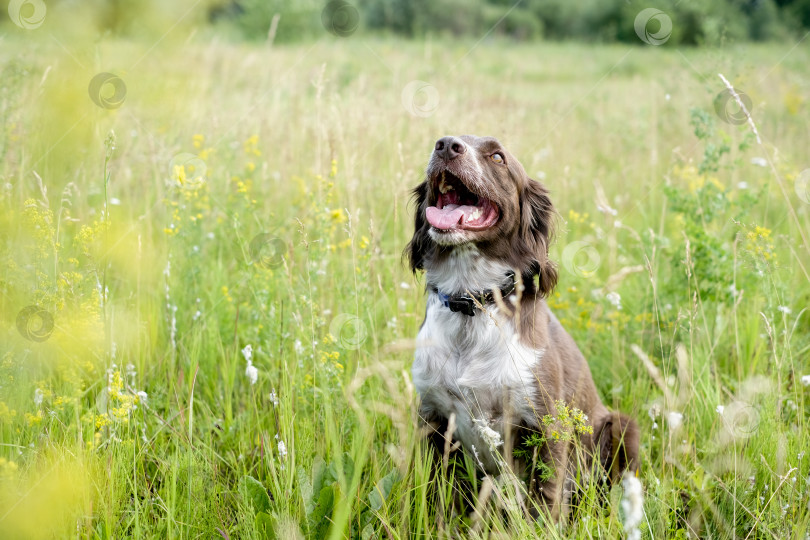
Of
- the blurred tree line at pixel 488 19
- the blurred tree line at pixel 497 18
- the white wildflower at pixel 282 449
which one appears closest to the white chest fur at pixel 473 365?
the white wildflower at pixel 282 449

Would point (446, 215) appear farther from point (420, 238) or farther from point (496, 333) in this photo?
point (496, 333)

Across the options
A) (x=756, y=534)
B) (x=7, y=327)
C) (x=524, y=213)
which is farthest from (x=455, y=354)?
(x=7, y=327)

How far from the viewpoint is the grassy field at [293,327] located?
78.6 inches

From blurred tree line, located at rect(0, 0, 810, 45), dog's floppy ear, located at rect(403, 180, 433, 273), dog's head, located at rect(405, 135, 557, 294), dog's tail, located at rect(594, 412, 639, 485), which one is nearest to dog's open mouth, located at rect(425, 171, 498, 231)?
dog's head, located at rect(405, 135, 557, 294)

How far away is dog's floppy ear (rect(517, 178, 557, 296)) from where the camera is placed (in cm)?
267

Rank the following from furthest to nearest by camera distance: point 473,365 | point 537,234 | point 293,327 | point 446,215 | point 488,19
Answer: point 488,19, point 293,327, point 537,234, point 446,215, point 473,365

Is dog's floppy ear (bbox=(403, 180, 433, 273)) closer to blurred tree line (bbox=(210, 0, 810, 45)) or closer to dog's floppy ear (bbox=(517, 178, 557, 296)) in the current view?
dog's floppy ear (bbox=(517, 178, 557, 296))

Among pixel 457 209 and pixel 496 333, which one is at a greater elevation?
pixel 457 209

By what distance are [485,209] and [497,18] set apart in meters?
22.9

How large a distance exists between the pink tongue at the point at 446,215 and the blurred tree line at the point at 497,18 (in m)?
13.5

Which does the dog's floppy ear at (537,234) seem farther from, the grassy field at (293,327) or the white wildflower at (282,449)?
the white wildflower at (282,449)

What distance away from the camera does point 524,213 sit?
277cm

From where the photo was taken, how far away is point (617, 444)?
2627mm

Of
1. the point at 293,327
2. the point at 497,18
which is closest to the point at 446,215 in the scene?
the point at 293,327
